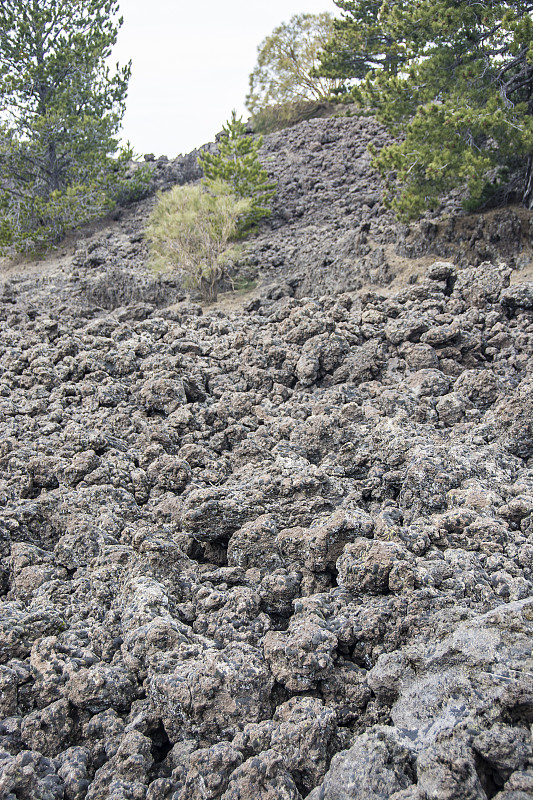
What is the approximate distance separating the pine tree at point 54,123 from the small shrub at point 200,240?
3.82 metres

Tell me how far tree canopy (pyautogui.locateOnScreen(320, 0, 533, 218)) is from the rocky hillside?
2635 millimetres

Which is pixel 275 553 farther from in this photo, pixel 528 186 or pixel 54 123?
pixel 54 123

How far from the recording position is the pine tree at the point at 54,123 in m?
13.9

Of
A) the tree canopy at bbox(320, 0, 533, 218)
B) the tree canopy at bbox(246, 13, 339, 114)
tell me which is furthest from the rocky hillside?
the tree canopy at bbox(246, 13, 339, 114)

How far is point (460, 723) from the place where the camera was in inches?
74.2

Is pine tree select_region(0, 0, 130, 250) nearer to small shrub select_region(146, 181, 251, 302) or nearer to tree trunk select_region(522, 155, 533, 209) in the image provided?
small shrub select_region(146, 181, 251, 302)

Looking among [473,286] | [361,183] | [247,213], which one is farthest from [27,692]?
[361,183]

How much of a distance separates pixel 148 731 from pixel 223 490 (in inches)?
60.5

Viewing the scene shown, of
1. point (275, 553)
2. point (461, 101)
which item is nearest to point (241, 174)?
point (461, 101)

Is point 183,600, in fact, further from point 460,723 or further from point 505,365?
point 505,365

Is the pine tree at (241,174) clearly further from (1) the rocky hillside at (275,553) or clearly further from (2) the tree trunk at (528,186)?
(1) the rocky hillside at (275,553)

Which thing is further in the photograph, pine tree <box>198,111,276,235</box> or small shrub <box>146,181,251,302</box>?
→ pine tree <box>198,111,276,235</box>

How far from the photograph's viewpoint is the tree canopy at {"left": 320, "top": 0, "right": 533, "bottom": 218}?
8.16 metres

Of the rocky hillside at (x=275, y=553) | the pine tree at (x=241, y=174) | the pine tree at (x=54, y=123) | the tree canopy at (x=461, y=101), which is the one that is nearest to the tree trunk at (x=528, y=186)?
the tree canopy at (x=461, y=101)
